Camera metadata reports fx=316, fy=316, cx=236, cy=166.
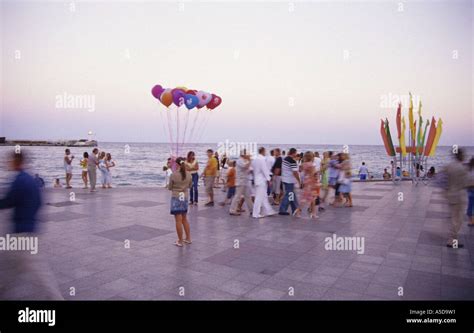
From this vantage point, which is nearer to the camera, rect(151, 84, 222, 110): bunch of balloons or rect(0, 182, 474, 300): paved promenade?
rect(0, 182, 474, 300): paved promenade

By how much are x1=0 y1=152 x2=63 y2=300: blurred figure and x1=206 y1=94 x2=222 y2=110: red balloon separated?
36.6 ft

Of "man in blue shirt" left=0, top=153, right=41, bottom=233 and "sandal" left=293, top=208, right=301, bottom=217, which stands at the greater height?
"man in blue shirt" left=0, top=153, right=41, bottom=233

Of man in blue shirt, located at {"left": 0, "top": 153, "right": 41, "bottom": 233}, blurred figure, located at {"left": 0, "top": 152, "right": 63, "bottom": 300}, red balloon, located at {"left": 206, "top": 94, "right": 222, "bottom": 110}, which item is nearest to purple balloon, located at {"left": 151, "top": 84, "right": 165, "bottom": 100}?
red balloon, located at {"left": 206, "top": 94, "right": 222, "bottom": 110}

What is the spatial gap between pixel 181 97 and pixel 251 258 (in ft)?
29.9

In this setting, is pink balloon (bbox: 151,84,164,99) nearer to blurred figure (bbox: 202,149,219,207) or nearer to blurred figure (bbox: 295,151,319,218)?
blurred figure (bbox: 202,149,219,207)

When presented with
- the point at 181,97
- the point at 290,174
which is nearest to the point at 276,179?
the point at 290,174

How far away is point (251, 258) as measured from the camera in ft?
18.5

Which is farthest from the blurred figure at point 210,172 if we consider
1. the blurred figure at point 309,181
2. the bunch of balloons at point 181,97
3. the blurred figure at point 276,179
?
the blurred figure at point 309,181

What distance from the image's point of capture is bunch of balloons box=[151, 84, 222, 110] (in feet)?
43.2

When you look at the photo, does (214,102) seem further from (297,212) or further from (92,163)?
(297,212)

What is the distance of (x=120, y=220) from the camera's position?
8.71 metres

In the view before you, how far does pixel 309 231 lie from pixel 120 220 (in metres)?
5.08

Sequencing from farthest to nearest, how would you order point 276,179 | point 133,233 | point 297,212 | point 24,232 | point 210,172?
point 276,179, point 210,172, point 297,212, point 133,233, point 24,232
